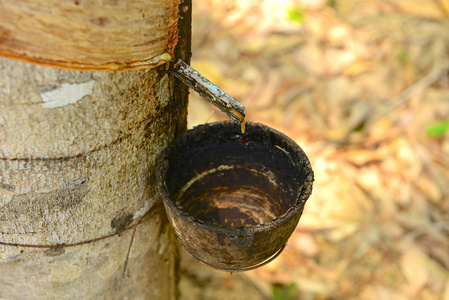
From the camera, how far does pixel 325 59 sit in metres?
3.87

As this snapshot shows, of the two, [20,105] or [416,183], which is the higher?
[20,105]

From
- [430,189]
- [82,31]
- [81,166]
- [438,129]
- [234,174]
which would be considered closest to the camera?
[82,31]

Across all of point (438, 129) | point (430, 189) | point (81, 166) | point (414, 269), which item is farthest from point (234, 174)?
point (438, 129)

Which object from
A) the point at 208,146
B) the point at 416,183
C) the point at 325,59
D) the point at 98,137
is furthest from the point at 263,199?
the point at 325,59

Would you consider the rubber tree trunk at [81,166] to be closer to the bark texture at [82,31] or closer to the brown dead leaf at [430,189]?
the bark texture at [82,31]

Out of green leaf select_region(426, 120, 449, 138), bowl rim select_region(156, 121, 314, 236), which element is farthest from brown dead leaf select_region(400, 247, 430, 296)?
bowl rim select_region(156, 121, 314, 236)

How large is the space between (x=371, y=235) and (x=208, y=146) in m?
1.66

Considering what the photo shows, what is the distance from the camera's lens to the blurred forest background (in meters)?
2.53

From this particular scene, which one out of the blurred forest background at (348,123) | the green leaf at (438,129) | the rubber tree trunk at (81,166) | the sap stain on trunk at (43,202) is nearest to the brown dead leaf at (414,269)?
the blurred forest background at (348,123)

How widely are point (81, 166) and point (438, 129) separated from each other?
9.66ft

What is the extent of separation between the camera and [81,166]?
109cm

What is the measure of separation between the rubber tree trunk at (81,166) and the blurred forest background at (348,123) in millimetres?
1295

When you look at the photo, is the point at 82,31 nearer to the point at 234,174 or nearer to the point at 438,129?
the point at 234,174

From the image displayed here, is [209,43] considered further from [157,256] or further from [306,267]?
[157,256]
